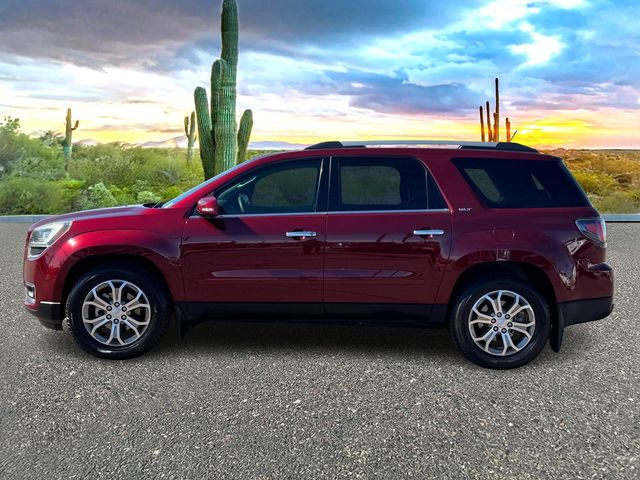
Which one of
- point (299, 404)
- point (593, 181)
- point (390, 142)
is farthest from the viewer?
point (593, 181)

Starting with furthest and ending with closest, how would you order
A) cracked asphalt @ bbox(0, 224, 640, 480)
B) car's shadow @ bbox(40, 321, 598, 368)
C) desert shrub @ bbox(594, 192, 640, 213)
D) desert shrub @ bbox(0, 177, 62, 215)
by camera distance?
desert shrub @ bbox(0, 177, 62, 215) < desert shrub @ bbox(594, 192, 640, 213) < car's shadow @ bbox(40, 321, 598, 368) < cracked asphalt @ bbox(0, 224, 640, 480)

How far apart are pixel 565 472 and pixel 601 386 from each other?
A: 1.55 m

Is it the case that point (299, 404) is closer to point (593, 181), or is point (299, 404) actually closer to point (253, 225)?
point (253, 225)

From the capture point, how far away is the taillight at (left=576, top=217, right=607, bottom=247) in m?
4.95

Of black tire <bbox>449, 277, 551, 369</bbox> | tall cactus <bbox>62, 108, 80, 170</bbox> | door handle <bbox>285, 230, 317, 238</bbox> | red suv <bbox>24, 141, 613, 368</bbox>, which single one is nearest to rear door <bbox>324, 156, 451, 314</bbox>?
red suv <bbox>24, 141, 613, 368</bbox>

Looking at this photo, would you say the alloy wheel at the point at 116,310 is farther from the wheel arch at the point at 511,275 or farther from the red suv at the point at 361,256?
the wheel arch at the point at 511,275

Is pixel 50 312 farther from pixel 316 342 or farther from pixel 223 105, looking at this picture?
pixel 223 105

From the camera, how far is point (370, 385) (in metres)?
4.53

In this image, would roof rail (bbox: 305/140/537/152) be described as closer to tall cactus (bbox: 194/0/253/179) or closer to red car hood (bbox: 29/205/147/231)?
red car hood (bbox: 29/205/147/231)

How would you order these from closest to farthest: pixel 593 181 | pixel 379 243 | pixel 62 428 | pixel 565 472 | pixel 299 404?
pixel 565 472
pixel 62 428
pixel 299 404
pixel 379 243
pixel 593 181

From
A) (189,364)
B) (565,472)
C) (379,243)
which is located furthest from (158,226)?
(565,472)

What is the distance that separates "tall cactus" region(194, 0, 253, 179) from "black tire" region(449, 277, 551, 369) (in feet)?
44.6

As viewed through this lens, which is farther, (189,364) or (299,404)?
(189,364)

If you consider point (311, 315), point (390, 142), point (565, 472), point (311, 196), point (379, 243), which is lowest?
point (565, 472)
